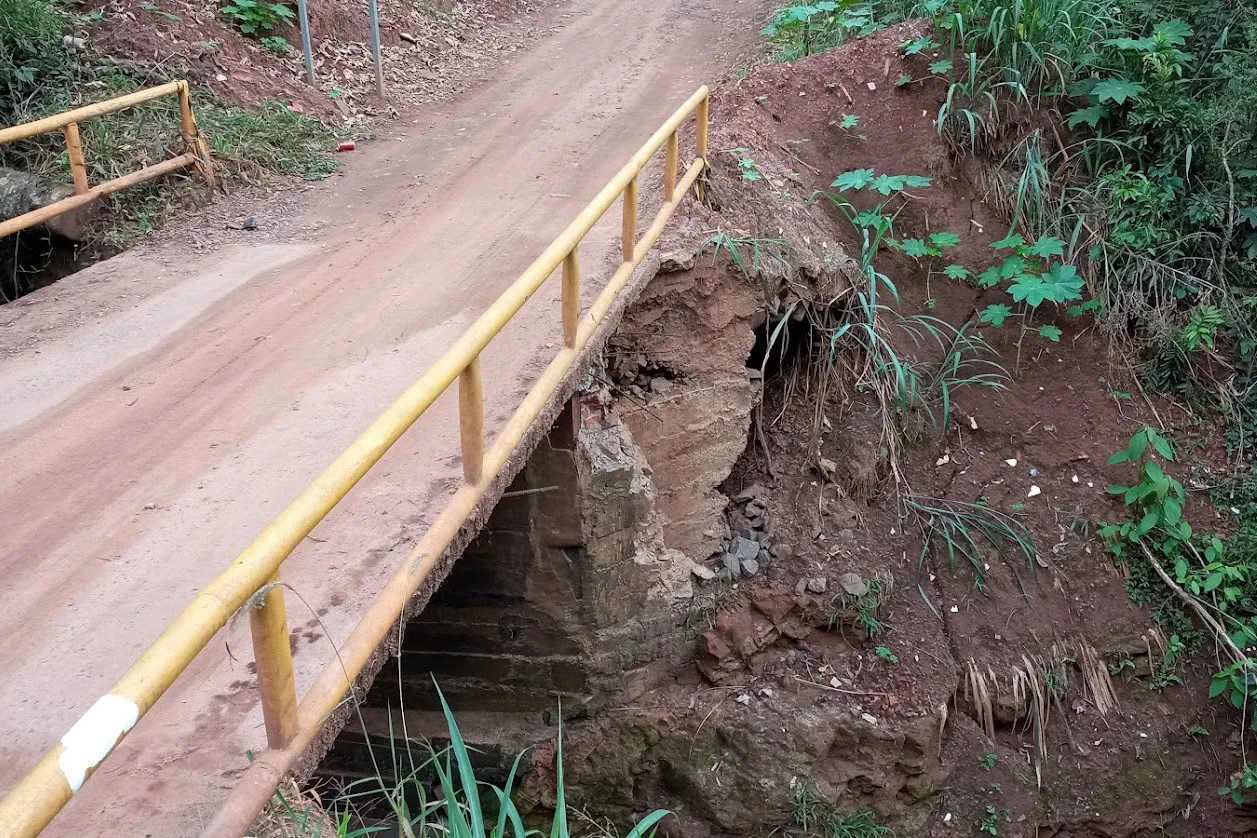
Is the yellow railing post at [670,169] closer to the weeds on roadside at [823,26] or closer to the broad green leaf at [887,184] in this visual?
the broad green leaf at [887,184]

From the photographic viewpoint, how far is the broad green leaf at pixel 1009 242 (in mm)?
6668

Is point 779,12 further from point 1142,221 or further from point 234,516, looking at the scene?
point 234,516

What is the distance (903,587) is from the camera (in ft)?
20.8

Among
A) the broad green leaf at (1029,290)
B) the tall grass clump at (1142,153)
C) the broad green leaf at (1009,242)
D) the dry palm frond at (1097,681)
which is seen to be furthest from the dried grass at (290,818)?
the tall grass clump at (1142,153)

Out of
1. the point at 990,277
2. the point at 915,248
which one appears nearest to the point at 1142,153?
the point at 990,277

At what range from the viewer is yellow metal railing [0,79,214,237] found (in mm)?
5371

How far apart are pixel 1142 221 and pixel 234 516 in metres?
6.20

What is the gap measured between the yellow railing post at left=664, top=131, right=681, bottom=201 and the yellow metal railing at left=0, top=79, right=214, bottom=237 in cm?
330

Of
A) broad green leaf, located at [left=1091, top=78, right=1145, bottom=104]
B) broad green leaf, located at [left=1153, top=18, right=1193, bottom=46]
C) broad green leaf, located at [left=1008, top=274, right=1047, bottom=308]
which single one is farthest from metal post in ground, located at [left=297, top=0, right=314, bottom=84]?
broad green leaf, located at [left=1153, top=18, right=1193, bottom=46]

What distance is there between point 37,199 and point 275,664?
19.9 feet

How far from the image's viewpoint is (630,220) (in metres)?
5.00

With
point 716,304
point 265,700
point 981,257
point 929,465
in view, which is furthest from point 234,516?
point 981,257

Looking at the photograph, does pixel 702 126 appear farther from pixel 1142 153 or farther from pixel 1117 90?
pixel 1142 153

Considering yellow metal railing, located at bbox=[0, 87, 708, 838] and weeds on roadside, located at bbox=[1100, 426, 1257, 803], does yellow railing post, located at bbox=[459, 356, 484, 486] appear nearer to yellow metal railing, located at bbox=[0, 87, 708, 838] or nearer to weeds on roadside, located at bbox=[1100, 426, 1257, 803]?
yellow metal railing, located at bbox=[0, 87, 708, 838]
